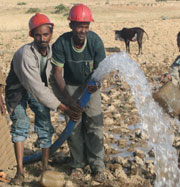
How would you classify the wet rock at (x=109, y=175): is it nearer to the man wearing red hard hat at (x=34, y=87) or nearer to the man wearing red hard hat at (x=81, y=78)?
the man wearing red hard hat at (x=81, y=78)

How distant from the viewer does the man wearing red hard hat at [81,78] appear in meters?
3.59

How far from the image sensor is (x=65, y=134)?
3.82 m

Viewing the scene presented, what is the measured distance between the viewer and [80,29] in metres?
3.56

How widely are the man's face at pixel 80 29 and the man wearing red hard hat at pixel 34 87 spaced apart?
8.9 inches

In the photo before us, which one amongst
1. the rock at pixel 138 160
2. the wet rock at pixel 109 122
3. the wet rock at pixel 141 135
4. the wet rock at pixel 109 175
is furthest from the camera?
the wet rock at pixel 109 122

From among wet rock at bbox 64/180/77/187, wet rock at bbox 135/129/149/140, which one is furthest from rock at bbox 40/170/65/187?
wet rock at bbox 135/129/149/140

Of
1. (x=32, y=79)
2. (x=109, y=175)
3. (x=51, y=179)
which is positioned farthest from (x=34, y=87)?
(x=109, y=175)

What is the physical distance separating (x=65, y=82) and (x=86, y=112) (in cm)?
38

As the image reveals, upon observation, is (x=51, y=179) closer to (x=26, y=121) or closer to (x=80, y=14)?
(x=26, y=121)

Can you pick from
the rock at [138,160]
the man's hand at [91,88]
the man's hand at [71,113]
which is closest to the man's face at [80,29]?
the man's hand at [91,88]

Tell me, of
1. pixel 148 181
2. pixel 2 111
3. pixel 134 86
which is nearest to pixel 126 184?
pixel 148 181

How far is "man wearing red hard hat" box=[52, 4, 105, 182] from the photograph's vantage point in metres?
3.59

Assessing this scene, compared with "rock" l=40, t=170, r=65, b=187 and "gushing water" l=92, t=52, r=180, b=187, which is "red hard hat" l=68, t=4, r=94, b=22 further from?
"rock" l=40, t=170, r=65, b=187

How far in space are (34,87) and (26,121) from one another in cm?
44
